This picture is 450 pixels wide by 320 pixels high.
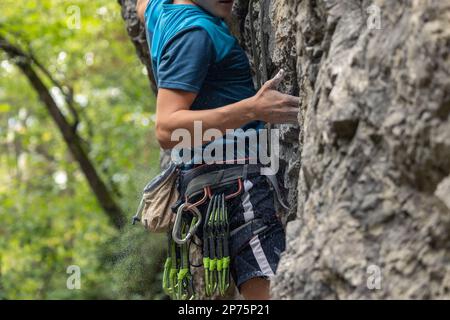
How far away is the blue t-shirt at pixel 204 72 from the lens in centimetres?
354

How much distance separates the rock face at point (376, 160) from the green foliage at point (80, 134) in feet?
25.6

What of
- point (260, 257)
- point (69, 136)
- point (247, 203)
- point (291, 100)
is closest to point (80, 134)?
point (69, 136)

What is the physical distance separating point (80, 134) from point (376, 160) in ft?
48.7

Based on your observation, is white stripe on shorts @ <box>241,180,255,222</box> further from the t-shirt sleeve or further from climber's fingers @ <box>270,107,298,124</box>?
the t-shirt sleeve

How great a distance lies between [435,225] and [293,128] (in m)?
1.89

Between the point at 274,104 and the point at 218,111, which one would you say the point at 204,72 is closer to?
the point at 218,111

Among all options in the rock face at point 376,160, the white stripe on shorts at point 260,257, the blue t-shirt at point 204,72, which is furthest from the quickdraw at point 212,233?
the rock face at point 376,160

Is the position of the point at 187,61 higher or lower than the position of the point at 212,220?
higher

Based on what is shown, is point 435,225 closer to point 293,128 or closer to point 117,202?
point 293,128

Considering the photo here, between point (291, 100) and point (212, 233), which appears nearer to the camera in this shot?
point (291, 100)

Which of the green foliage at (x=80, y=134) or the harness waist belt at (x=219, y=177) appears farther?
the green foliage at (x=80, y=134)

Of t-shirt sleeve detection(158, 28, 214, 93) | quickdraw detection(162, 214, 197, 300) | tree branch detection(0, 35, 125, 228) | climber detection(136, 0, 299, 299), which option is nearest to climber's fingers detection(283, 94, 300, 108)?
climber detection(136, 0, 299, 299)

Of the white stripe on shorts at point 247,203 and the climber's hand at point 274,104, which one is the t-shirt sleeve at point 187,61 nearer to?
the climber's hand at point 274,104

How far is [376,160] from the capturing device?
2668 millimetres
